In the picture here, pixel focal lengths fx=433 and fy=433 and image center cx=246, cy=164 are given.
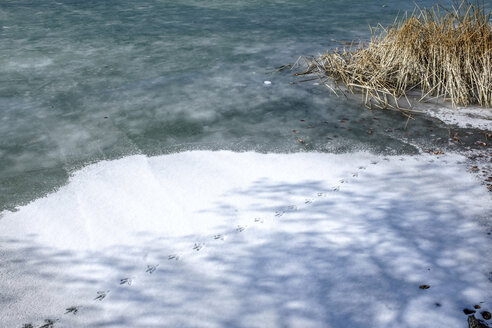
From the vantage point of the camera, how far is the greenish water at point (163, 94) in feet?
9.62

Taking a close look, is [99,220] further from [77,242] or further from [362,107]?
[362,107]

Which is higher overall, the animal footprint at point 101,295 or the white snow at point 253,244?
the white snow at point 253,244

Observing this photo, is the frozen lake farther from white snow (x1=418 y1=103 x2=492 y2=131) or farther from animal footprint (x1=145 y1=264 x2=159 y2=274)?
white snow (x1=418 y1=103 x2=492 y2=131)

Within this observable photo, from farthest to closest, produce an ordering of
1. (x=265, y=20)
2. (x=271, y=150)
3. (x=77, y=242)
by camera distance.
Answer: (x=265, y=20) → (x=271, y=150) → (x=77, y=242)

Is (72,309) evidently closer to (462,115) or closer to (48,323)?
(48,323)

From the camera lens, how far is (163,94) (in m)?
3.74

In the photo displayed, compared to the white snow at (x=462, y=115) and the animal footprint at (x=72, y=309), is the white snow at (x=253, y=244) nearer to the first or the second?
the animal footprint at (x=72, y=309)

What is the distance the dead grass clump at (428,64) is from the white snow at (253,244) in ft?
3.74

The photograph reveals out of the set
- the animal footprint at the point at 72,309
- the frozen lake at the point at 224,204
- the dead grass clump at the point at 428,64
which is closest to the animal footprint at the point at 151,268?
the frozen lake at the point at 224,204

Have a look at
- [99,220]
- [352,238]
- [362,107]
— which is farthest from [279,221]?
[362,107]

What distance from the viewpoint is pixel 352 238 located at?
212 centimetres

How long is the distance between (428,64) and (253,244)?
2.56 metres

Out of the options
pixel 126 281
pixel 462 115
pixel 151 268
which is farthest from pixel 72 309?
pixel 462 115

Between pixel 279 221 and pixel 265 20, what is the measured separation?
14.7 ft
